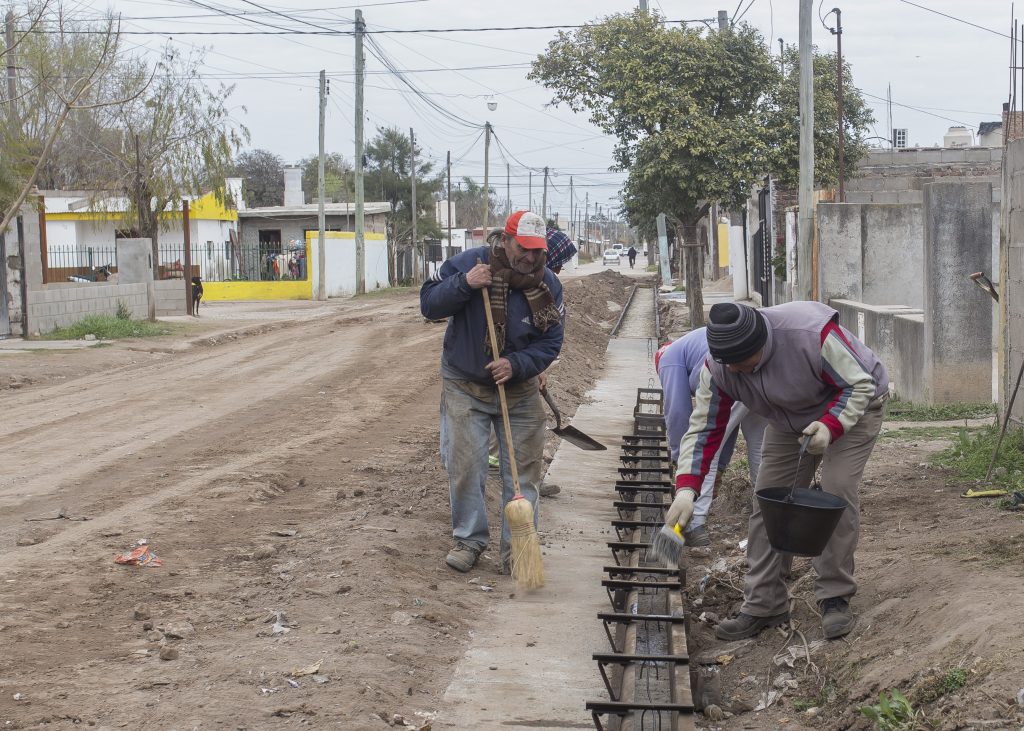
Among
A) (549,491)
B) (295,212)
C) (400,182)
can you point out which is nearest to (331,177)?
(400,182)

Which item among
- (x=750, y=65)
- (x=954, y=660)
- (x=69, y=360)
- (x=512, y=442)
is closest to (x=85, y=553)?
(x=512, y=442)

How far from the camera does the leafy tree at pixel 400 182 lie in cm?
6056

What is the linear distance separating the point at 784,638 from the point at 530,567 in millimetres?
1363

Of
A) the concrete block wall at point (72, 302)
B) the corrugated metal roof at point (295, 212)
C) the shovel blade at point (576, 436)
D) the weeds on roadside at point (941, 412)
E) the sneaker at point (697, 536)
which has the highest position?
the corrugated metal roof at point (295, 212)

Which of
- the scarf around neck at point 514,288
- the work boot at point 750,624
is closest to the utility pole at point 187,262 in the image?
the scarf around neck at point 514,288

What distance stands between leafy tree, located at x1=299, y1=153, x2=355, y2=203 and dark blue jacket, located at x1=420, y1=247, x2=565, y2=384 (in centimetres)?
6392

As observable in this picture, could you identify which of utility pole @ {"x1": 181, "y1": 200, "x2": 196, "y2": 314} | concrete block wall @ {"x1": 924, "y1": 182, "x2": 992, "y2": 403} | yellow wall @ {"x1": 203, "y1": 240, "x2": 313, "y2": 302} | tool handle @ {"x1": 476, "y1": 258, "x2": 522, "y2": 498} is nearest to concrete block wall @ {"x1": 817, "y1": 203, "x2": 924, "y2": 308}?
concrete block wall @ {"x1": 924, "y1": 182, "x2": 992, "y2": 403}

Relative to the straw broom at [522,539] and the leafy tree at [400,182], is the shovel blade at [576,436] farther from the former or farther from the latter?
the leafy tree at [400,182]

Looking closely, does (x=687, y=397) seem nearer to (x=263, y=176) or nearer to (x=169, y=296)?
(x=169, y=296)

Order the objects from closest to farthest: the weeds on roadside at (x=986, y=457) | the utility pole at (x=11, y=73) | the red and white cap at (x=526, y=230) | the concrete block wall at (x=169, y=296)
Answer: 1. the red and white cap at (x=526, y=230)
2. the weeds on roadside at (x=986, y=457)
3. the utility pole at (x=11, y=73)
4. the concrete block wall at (x=169, y=296)

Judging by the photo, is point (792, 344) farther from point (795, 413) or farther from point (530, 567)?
point (530, 567)

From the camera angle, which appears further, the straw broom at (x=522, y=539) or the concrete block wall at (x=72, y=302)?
the concrete block wall at (x=72, y=302)

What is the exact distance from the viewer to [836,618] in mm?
5316

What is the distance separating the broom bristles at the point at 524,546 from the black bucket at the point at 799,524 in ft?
5.37
